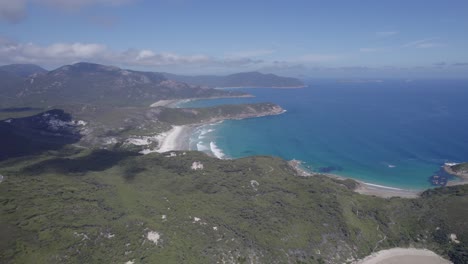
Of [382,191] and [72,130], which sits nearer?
[382,191]

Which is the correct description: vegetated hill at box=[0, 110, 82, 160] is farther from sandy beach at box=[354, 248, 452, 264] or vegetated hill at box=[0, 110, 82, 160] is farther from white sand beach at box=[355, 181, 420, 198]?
sandy beach at box=[354, 248, 452, 264]

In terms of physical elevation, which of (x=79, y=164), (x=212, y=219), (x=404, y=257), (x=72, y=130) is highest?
(x=72, y=130)

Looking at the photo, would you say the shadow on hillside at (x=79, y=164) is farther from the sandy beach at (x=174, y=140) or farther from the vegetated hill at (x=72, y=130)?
the sandy beach at (x=174, y=140)

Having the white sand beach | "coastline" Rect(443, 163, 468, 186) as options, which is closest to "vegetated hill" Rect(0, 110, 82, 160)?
the white sand beach

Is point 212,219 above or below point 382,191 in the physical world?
above

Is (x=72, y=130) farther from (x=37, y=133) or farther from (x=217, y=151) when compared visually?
(x=217, y=151)

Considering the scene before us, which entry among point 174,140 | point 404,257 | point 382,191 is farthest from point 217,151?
point 404,257

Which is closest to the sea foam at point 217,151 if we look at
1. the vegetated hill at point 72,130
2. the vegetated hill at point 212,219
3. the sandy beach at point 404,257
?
the vegetated hill at point 72,130
